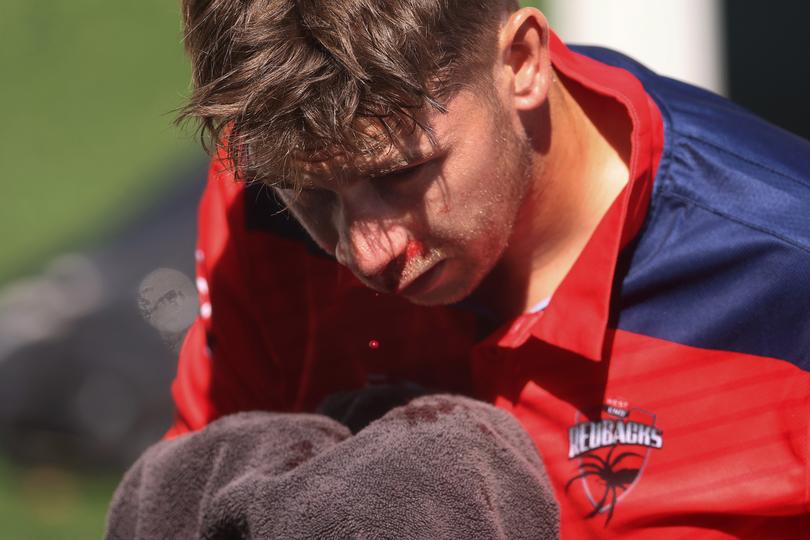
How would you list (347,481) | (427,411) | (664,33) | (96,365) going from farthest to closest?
(96,365), (664,33), (427,411), (347,481)

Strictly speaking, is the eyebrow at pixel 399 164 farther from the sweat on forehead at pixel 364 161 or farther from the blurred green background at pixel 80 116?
the blurred green background at pixel 80 116

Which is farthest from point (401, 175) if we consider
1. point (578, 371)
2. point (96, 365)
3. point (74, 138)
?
point (74, 138)

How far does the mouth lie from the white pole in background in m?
1.78

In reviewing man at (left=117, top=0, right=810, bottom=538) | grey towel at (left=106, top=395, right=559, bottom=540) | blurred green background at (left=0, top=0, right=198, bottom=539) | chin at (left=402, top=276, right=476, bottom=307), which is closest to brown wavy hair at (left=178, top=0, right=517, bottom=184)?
man at (left=117, top=0, right=810, bottom=538)

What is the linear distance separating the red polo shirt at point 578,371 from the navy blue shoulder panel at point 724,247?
0.8 inches

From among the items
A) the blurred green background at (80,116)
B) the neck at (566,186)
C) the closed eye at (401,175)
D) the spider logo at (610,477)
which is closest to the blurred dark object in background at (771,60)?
the neck at (566,186)

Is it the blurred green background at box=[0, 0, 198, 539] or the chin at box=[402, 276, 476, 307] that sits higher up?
the chin at box=[402, 276, 476, 307]

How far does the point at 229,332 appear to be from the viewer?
1900 mm

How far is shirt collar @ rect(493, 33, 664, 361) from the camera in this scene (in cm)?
159

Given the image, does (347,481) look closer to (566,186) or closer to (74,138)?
(566,186)

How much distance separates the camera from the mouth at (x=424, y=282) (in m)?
1.56

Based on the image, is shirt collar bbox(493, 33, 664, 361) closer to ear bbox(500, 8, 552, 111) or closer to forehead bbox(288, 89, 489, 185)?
ear bbox(500, 8, 552, 111)

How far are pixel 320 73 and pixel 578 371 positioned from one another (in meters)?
0.55

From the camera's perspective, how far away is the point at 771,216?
1.55 meters
